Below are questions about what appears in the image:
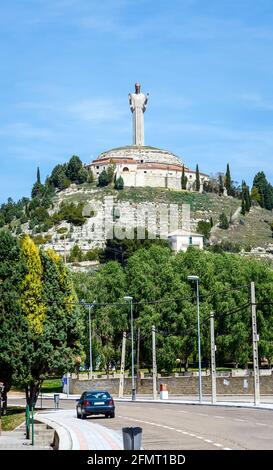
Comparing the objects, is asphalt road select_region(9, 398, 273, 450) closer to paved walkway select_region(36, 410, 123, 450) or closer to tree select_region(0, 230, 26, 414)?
paved walkway select_region(36, 410, 123, 450)

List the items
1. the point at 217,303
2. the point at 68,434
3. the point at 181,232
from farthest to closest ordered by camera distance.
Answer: the point at 181,232
the point at 217,303
the point at 68,434

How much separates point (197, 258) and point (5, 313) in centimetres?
4732

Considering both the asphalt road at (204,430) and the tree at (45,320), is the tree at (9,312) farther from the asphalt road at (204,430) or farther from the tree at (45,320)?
the asphalt road at (204,430)

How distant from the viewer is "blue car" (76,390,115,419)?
41.0 metres

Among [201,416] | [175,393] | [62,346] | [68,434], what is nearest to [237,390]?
[175,393]

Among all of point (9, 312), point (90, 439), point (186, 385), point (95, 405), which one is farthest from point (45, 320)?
point (90, 439)

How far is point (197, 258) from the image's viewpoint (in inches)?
3701

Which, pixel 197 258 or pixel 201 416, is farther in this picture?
pixel 197 258

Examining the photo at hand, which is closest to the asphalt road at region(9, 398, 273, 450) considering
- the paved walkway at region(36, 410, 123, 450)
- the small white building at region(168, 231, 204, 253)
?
the paved walkway at region(36, 410, 123, 450)

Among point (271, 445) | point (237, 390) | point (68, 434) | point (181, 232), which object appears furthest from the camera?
point (181, 232)

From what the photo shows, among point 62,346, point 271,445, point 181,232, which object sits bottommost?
point 271,445

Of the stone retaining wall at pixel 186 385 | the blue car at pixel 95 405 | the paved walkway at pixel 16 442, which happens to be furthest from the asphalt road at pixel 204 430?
the stone retaining wall at pixel 186 385

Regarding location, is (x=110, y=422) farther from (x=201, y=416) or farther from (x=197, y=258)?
(x=197, y=258)

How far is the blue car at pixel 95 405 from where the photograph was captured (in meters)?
41.0
